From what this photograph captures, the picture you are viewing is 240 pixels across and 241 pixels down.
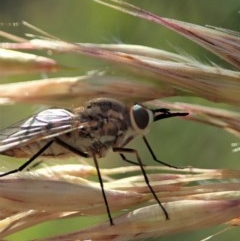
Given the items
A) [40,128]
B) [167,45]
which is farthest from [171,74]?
[167,45]

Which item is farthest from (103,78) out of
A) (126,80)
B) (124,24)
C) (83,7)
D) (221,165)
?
(83,7)

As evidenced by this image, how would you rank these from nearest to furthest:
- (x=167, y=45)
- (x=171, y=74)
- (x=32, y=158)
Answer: (x=171, y=74) < (x=32, y=158) < (x=167, y=45)

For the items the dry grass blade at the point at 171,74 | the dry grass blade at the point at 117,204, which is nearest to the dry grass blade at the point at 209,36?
the dry grass blade at the point at 171,74

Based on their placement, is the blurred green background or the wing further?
the blurred green background

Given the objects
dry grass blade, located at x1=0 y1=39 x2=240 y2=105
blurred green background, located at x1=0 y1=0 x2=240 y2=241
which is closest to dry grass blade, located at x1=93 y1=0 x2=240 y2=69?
dry grass blade, located at x1=0 y1=39 x2=240 y2=105

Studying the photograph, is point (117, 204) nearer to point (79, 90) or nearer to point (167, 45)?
point (79, 90)

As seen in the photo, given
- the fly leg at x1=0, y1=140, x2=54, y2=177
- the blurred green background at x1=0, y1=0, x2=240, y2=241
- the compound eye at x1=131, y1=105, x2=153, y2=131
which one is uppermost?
the blurred green background at x1=0, y1=0, x2=240, y2=241

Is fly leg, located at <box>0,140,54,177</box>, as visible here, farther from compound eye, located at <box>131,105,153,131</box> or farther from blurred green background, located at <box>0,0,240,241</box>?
blurred green background, located at <box>0,0,240,241</box>
